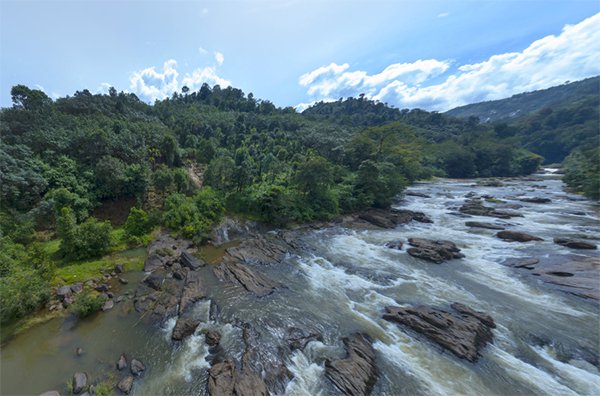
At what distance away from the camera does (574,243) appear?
18.8 metres

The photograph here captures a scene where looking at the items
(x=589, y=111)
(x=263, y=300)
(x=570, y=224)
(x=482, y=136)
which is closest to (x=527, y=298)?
(x=263, y=300)

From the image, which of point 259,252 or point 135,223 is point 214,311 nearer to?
point 259,252

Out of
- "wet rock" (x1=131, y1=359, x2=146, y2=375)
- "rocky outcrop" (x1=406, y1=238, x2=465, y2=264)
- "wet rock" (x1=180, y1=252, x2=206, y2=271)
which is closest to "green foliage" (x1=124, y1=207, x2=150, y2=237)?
"wet rock" (x1=180, y1=252, x2=206, y2=271)

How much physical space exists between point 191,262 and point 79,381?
9.61m

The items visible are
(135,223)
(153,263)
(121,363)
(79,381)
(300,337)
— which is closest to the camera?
(79,381)

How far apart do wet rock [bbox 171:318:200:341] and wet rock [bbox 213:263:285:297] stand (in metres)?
4.27

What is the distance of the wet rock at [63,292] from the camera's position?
12352 millimetres

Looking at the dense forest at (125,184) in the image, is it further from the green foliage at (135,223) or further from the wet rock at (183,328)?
the wet rock at (183,328)

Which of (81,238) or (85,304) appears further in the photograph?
(81,238)

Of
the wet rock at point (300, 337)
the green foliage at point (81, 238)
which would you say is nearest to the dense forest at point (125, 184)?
the green foliage at point (81, 238)

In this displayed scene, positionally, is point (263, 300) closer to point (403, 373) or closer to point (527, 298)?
point (403, 373)

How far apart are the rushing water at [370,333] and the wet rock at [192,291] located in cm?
64

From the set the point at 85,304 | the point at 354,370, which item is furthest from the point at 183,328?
the point at 354,370

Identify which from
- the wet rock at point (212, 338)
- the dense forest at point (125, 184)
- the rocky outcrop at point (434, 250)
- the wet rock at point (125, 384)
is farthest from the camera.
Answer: the rocky outcrop at point (434, 250)
